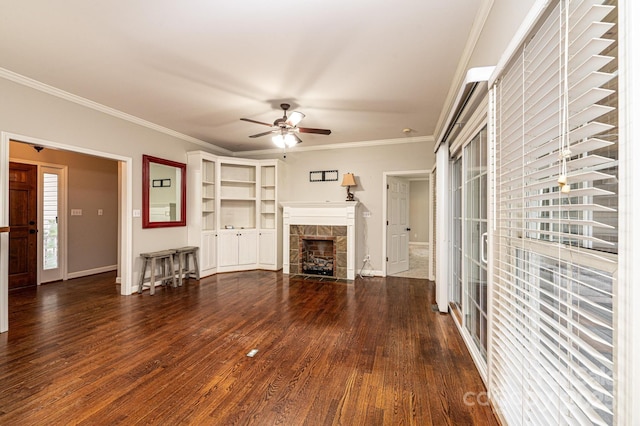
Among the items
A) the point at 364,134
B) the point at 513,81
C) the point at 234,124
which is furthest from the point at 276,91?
the point at 513,81

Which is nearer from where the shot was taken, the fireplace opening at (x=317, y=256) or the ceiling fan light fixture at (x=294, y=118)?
the ceiling fan light fixture at (x=294, y=118)

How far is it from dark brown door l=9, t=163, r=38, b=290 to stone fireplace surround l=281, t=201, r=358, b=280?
13.7 ft

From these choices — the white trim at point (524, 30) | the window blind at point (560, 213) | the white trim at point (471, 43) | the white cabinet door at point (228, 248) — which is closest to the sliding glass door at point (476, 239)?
the white trim at point (471, 43)

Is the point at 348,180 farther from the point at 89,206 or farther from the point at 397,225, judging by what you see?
the point at 89,206

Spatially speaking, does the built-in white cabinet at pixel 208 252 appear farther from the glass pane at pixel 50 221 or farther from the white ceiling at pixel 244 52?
the glass pane at pixel 50 221

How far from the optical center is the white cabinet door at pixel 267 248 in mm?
5910

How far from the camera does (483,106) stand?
2.00m

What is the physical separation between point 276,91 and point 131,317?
3141 millimetres

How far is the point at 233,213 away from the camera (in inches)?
242

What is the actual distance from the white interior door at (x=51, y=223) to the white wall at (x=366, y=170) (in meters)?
3.96

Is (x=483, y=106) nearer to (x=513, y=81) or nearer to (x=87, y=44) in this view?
(x=513, y=81)
